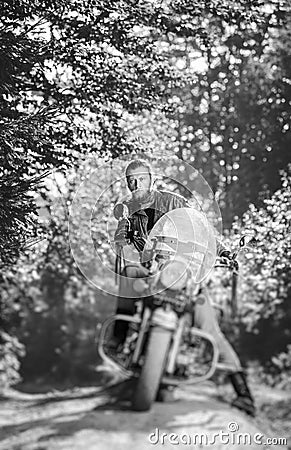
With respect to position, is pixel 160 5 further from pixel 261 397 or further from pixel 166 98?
pixel 261 397

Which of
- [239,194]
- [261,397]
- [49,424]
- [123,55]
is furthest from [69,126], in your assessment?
[261,397]

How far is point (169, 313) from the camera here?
136 centimetres

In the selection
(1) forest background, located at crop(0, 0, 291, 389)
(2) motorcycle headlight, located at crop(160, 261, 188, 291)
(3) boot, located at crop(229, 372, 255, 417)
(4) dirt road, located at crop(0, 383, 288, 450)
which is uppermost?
(1) forest background, located at crop(0, 0, 291, 389)

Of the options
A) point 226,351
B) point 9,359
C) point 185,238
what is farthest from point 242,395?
point 9,359

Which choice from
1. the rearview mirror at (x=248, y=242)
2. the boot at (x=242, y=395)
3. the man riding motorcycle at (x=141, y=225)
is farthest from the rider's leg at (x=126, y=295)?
the boot at (x=242, y=395)

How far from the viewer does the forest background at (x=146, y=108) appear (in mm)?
1203

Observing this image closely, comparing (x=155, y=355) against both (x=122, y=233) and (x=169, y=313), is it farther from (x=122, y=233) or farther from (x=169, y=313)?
Result: (x=122, y=233)

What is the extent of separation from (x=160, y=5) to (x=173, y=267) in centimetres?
55

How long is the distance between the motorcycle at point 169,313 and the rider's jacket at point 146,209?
0.01 meters

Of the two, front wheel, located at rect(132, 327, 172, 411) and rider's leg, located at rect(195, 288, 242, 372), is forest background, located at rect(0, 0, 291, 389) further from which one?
front wheel, located at rect(132, 327, 172, 411)

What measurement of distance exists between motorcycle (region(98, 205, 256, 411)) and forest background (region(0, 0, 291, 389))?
85mm

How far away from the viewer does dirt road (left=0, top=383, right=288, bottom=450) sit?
1.38 meters

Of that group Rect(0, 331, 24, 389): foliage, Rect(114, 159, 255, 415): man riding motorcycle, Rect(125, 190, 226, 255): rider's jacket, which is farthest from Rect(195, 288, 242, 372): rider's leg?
Rect(0, 331, 24, 389): foliage

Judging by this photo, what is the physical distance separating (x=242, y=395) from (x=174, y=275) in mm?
468
